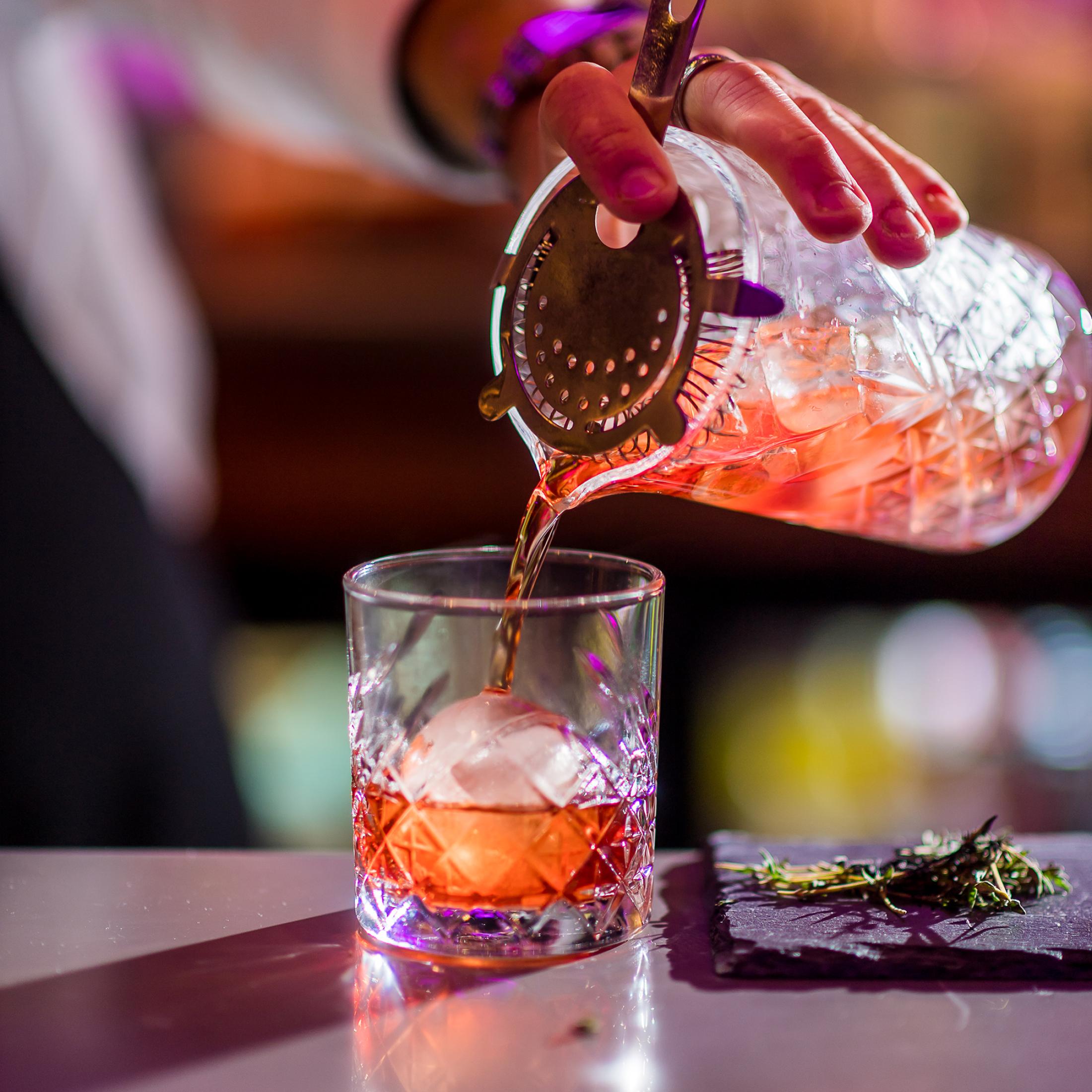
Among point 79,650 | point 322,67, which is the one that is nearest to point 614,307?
point 322,67

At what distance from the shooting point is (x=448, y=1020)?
47cm

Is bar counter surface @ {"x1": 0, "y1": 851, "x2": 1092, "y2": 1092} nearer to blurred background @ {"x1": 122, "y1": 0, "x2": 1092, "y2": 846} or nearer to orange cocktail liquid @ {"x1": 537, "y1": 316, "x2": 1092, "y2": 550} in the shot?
orange cocktail liquid @ {"x1": 537, "y1": 316, "x2": 1092, "y2": 550}

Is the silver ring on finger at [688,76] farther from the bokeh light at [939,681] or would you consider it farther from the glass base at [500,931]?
the bokeh light at [939,681]

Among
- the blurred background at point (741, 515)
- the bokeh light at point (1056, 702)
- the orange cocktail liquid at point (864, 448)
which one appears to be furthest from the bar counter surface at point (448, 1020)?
the bokeh light at point (1056, 702)

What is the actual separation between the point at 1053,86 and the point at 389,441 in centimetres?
118

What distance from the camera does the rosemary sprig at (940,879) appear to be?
0.57 m

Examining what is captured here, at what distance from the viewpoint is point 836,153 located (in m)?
0.58

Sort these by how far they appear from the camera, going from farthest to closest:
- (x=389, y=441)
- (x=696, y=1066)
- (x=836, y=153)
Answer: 1. (x=389, y=441)
2. (x=836, y=153)
3. (x=696, y=1066)

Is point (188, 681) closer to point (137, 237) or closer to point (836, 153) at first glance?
point (137, 237)

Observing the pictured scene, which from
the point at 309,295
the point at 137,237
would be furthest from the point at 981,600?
the point at 137,237

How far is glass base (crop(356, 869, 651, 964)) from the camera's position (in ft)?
1.73

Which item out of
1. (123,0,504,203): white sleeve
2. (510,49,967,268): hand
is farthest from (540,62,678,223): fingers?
(123,0,504,203): white sleeve

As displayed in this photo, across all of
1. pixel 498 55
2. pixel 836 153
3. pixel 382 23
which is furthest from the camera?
pixel 382 23

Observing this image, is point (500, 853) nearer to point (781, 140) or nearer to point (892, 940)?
point (892, 940)
